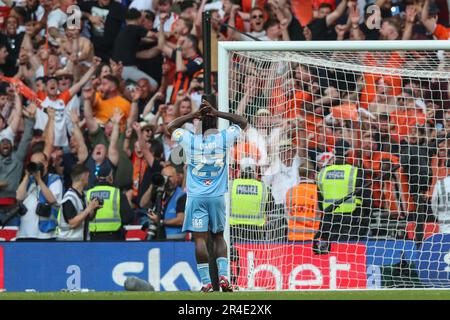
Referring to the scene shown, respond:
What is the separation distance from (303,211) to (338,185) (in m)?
0.58

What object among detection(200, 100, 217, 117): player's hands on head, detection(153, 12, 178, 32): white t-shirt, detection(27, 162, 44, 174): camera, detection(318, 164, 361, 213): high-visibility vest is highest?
detection(153, 12, 178, 32): white t-shirt

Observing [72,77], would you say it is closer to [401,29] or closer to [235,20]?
[235,20]

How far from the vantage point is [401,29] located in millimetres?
17109

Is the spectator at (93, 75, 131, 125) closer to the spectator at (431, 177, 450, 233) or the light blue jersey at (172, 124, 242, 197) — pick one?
the spectator at (431, 177, 450, 233)

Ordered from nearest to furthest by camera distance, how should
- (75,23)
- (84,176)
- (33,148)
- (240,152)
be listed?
(240,152), (84,176), (33,148), (75,23)

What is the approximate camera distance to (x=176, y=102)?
687 inches

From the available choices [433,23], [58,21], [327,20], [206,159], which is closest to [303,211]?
[206,159]

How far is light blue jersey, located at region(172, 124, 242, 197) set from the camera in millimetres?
12039

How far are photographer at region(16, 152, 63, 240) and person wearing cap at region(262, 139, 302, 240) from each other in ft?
11.7

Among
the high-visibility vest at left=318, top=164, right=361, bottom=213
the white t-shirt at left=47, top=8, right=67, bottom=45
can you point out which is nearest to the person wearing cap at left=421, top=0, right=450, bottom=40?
the high-visibility vest at left=318, top=164, right=361, bottom=213

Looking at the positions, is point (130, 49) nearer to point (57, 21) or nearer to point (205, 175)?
point (57, 21)

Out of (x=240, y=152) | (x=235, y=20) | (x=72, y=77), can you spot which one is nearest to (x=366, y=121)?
(x=240, y=152)

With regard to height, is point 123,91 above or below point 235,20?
below

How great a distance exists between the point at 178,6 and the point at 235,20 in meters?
1.05
